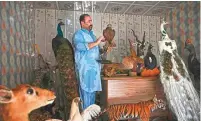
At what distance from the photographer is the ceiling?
1.28m

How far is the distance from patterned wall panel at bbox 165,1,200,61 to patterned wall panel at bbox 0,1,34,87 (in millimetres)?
939

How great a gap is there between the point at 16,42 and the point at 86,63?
0.42 m

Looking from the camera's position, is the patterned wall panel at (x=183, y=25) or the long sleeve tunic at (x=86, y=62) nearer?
the long sleeve tunic at (x=86, y=62)

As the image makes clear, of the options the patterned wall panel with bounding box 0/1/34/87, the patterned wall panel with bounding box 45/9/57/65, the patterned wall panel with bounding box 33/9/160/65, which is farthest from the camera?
the patterned wall panel with bounding box 33/9/160/65

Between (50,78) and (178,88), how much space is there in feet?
2.37

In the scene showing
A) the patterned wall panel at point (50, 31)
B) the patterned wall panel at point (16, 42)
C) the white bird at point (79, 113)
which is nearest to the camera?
the white bird at point (79, 113)

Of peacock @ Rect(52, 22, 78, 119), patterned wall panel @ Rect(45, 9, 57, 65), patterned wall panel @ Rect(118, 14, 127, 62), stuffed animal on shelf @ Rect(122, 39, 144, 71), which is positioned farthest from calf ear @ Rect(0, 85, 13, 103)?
patterned wall panel @ Rect(118, 14, 127, 62)

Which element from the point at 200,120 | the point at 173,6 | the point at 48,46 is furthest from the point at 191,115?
the point at 48,46

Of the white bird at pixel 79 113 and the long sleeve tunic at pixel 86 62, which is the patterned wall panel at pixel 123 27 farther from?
the white bird at pixel 79 113

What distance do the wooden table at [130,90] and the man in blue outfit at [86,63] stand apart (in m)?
0.12

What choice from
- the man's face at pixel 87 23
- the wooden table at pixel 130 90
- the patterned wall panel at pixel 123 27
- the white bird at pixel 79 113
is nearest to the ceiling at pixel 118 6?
→ the patterned wall panel at pixel 123 27

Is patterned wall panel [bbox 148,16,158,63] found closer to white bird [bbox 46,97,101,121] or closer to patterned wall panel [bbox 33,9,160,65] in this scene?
patterned wall panel [bbox 33,9,160,65]

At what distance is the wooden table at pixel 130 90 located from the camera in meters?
1.20

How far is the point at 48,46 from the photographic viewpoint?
131 centimetres
